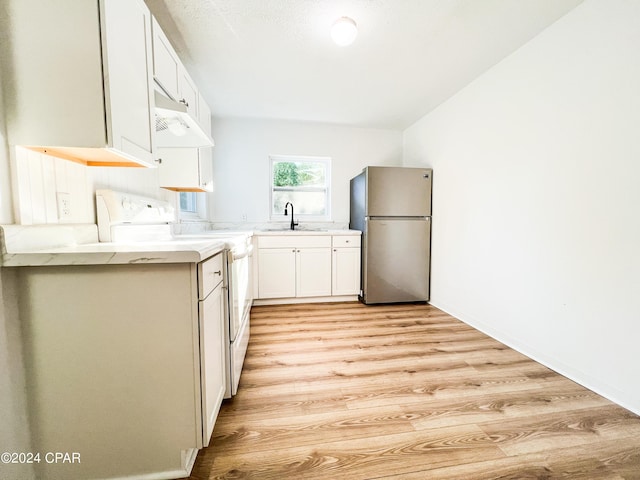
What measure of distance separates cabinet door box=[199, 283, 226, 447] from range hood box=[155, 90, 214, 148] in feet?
3.03

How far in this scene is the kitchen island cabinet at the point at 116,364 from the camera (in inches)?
31.6

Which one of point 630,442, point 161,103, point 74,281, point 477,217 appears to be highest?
point 161,103

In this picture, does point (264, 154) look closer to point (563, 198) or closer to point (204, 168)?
point (204, 168)

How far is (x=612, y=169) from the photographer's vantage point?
1.34 meters

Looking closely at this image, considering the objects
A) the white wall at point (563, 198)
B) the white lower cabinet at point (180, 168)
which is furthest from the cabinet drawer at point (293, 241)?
the white wall at point (563, 198)

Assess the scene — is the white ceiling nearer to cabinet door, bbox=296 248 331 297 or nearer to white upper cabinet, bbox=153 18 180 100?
white upper cabinet, bbox=153 18 180 100

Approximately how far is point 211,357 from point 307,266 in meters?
1.95

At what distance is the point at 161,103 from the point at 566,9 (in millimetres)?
2408

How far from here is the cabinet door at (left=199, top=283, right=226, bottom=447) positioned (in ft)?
2.95

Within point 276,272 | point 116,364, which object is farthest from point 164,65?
point 276,272

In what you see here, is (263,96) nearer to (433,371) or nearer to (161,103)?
(161,103)

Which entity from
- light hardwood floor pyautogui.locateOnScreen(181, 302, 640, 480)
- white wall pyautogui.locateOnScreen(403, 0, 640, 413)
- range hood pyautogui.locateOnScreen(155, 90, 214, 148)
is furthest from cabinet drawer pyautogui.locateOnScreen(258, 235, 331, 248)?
white wall pyautogui.locateOnScreen(403, 0, 640, 413)

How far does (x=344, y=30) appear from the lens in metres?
1.55

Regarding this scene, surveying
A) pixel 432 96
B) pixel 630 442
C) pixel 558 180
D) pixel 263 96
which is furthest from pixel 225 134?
pixel 630 442
